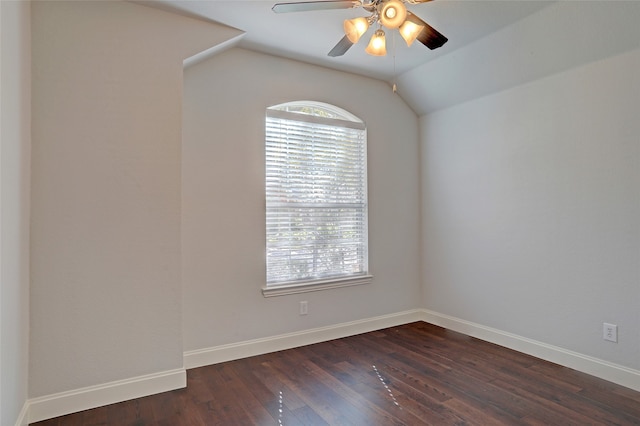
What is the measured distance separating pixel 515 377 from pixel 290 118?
2805 millimetres

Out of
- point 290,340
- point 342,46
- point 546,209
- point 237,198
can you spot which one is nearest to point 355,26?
point 342,46

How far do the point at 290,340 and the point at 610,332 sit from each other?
2509 millimetres

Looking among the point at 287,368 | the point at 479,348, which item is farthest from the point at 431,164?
the point at 287,368

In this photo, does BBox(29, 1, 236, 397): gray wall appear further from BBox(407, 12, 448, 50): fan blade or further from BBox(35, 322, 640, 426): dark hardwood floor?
BBox(407, 12, 448, 50): fan blade

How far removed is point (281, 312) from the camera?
3379 mm

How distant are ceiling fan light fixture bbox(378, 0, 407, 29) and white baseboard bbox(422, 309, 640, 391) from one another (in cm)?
278

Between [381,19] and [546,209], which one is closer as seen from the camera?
[381,19]

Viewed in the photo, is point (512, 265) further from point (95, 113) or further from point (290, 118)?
point (95, 113)

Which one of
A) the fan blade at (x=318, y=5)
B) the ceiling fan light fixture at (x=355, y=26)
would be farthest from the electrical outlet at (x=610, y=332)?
the fan blade at (x=318, y=5)

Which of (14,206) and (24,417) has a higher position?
(14,206)

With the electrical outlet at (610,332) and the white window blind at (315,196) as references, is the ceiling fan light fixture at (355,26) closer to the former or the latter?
the white window blind at (315,196)

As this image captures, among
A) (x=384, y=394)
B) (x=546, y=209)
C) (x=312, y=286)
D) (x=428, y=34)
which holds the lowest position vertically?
(x=384, y=394)

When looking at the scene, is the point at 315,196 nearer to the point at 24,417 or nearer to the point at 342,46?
the point at 342,46

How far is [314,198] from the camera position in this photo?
3596mm
